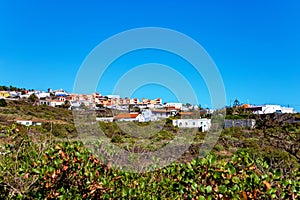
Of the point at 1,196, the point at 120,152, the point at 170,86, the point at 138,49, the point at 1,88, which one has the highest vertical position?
the point at 1,88

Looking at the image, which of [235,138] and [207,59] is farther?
[235,138]

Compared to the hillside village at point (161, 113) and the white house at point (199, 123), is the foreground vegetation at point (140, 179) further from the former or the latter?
the white house at point (199, 123)

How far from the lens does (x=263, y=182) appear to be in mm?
1474

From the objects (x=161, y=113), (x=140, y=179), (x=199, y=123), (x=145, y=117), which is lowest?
(x=140, y=179)

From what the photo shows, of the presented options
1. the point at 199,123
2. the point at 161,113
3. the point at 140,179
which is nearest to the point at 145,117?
the point at 161,113

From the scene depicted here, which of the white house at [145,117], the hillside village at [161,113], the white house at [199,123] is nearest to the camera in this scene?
the hillside village at [161,113]

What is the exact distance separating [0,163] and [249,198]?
6.89ft

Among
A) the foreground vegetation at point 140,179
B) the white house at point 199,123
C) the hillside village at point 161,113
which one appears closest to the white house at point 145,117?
the hillside village at point 161,113

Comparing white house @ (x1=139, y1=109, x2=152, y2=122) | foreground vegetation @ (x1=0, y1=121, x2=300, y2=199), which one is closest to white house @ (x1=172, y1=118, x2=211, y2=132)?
white house @ (x1=139, y1=109, x2=152, y2=122)

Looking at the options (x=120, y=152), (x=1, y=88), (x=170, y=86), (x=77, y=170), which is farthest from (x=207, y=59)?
(x=1, y=88)

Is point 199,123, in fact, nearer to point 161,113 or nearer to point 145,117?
point 145,117

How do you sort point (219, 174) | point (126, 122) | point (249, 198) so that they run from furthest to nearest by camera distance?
point (126, 122) → point (219, 174) → point (249, 198)

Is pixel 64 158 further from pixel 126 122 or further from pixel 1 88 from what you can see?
pixel 1 88

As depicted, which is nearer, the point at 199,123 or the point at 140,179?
the point at 140,179
